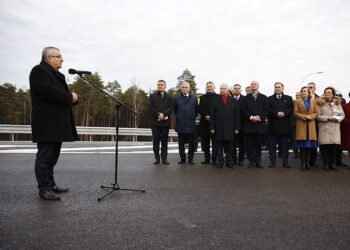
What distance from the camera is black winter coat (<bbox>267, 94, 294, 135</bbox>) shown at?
8133mm

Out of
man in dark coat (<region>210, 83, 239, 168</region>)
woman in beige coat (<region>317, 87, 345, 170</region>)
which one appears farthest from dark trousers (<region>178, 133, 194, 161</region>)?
woman in beige coat (<region>317, 87, 345, 170</region>)

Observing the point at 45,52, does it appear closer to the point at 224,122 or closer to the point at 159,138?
the point at 159,138

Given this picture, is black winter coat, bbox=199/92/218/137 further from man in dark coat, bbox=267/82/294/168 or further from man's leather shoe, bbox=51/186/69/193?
man's leather shoe, bbox=51/186/69/193

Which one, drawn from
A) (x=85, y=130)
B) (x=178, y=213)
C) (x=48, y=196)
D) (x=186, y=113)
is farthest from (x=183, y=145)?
(x=85, y=130)

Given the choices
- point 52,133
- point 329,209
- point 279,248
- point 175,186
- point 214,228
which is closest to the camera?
point 279,248

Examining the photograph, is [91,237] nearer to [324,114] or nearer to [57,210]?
[57,210]

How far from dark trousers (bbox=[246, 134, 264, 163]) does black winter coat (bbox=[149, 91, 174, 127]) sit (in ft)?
7.35

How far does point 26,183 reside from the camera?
17.0ft

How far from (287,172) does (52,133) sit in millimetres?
5168

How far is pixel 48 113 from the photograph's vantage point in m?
4.36

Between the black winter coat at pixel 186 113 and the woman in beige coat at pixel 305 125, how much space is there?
8.79 ft

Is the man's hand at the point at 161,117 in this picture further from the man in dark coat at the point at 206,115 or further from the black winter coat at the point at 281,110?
the black winter coat at the point at 281,110

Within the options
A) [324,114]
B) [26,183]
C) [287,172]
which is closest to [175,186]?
[26,183]

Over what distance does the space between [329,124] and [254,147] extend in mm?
1951
